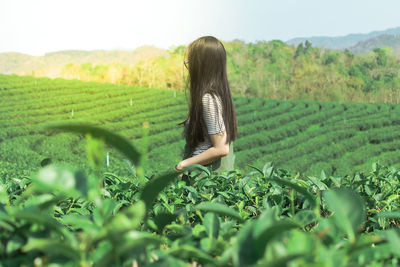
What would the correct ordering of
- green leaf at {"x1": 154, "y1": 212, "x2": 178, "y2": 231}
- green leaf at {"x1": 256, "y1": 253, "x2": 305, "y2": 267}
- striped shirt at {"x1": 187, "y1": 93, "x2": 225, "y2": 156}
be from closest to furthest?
green leaf at {"x1": 256, "y1": 253, "x2": 305, "y2": 267}, green leaf at {"x1": 154, "y1": 212, "x2": 178, "y2": 231}, striped shirt at {"x1": 187, "y1": 93, "x2": 225, "y2": 156}

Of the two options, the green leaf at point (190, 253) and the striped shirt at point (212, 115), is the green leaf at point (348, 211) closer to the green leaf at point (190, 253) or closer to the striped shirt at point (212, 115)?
the green leaf at point (190, 253)

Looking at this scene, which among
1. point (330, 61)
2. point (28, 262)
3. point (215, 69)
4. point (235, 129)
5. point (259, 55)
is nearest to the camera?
point (28, 262)

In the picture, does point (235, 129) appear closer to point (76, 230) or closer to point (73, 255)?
point (76, 230)

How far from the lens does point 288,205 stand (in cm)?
144

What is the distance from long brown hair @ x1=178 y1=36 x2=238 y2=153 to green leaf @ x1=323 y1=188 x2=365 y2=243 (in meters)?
1.78

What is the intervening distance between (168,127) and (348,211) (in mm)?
11651

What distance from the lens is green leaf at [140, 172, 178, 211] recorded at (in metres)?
0.61

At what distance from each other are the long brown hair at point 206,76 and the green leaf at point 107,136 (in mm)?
1854

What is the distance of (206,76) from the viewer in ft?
7.82

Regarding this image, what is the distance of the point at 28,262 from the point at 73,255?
5.1 inches

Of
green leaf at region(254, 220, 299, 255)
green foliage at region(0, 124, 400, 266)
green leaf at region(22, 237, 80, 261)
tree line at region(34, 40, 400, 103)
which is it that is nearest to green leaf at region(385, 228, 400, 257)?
green foliage at region(0, 124, 400, 266)

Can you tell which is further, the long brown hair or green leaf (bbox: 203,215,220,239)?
the long brown hair

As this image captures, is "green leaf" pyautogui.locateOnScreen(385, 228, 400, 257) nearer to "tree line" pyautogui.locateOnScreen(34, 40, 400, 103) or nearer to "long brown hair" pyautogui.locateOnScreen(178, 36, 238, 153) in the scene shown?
"long brown hair" pyautogui.locateOnScreen(178, 36, 238, 153)

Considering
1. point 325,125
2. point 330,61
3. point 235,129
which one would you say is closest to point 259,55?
point 330,61
